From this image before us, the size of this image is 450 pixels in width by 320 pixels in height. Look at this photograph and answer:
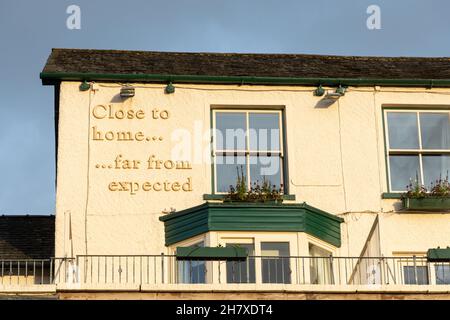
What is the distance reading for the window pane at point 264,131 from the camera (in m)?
29.9

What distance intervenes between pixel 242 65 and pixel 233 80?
1.07 m

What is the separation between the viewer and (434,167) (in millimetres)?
30125

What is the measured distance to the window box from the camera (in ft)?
96.1

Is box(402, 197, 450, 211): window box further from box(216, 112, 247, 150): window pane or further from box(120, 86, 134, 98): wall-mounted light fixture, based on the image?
box(120, 86, 134, 98): wall-mounted light fixture

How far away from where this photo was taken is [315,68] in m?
31.2

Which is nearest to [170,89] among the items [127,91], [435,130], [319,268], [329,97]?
[127,91]

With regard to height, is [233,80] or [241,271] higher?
[233,80]

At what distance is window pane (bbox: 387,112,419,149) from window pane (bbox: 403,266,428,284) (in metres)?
2.86

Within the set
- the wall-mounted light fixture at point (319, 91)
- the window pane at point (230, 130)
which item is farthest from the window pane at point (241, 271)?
the wall-mounted light fixture at point (319, 91)

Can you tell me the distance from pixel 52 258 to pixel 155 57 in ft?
20.6

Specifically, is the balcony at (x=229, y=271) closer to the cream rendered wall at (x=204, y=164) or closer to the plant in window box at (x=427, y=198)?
the cream rendered wall at (x=204, y=164)

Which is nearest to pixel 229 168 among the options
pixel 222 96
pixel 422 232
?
pixel 222 96

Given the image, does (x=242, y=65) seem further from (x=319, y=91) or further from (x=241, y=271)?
(x=241, y=271)
